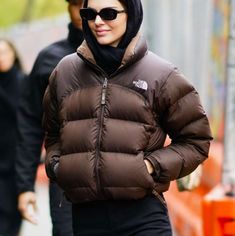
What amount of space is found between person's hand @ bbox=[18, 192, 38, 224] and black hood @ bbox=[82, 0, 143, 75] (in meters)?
1.51

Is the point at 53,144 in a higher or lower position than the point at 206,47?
higher

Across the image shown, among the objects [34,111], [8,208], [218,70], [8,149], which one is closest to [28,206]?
[34,111]

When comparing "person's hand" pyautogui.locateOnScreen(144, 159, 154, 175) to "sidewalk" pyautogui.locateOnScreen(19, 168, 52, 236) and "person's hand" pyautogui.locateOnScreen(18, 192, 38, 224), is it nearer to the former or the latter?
"person's hand" pyautogui.locateOnScreen(18, 192, 38, 224)

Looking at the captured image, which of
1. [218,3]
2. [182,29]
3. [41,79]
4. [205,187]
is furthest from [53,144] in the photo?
[182,29]

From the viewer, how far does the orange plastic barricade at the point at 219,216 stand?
27.1 feet

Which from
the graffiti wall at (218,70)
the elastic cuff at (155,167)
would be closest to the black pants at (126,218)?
the elastic cuff at (155,167)

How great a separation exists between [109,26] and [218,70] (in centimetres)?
996

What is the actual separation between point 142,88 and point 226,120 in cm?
388

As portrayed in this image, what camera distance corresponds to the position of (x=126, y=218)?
550cm

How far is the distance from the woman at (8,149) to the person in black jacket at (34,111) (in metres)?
2.45

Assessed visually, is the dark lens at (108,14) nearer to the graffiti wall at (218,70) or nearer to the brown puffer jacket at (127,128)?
the brown puffer jacket at (127,128)

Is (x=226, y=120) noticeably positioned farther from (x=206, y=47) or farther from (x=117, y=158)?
(x=206, y=47)

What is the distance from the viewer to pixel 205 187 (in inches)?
535

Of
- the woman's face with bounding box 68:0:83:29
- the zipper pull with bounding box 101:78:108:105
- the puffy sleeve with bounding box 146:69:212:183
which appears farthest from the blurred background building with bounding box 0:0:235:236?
the zipper pull with bounding box 101:78:108:105
